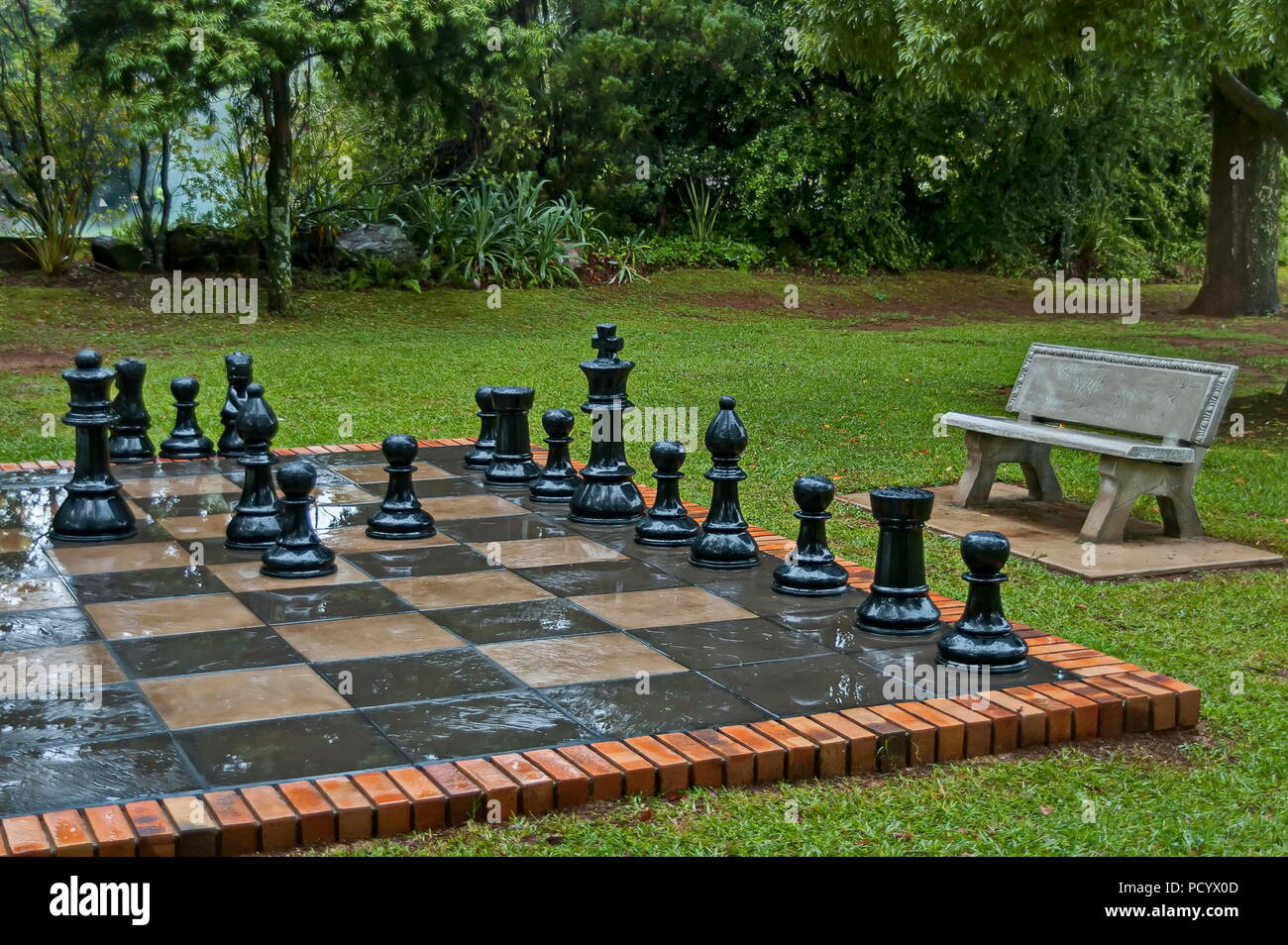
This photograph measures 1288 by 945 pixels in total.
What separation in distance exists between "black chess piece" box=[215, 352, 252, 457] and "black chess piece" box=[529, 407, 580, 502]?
1.57 meters

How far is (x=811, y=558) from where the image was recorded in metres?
5.27

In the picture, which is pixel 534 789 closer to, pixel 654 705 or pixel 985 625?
pixel 654 705

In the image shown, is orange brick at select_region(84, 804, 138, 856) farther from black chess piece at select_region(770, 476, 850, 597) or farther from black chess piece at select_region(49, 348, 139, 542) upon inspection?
black chess piece at select_region(49, 348, 139, 542)

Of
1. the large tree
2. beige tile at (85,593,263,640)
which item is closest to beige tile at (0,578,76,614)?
beige tile at (85,593,263,640)

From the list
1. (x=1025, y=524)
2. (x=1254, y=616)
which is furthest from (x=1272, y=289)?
(x=1254, y=616)

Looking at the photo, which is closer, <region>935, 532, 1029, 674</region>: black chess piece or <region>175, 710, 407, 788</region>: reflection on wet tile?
<region>175, 710, 407, 788</region>: reflection on wet tile

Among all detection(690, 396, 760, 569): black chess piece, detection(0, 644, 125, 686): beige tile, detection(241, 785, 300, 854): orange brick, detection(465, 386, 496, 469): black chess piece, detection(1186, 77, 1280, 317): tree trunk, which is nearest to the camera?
detection(241, 785, 300, 854): orange brick

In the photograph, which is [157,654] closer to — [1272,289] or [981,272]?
[1272,289]

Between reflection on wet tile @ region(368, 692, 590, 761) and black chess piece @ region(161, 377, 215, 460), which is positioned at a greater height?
black chess piece @ region(161, 377, 215, 460)

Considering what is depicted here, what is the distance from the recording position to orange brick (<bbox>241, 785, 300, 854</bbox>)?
320 centimetres

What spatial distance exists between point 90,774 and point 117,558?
228cm
